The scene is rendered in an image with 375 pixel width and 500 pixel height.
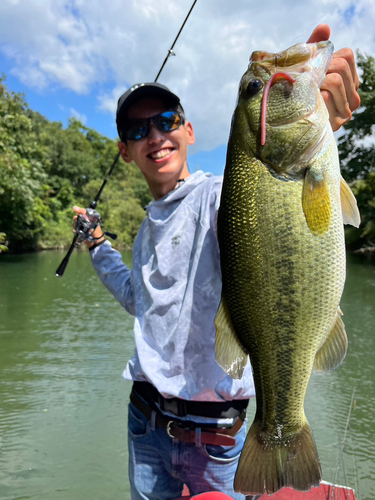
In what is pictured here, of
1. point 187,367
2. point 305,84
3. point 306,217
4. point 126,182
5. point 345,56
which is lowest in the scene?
point 187,367

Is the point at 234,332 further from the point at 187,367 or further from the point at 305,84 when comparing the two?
the point at 305,84

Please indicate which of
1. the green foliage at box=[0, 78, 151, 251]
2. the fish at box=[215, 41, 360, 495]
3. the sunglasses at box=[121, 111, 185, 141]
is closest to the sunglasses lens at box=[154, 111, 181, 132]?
the sunglasses at box=[121, 111, 185, 141]

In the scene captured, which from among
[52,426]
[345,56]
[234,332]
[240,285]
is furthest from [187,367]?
[52,426]

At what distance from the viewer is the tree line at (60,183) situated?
22.5m

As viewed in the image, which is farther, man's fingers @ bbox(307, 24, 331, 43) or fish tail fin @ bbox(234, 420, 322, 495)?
man's fingers @ bbox(307, 24, 331, 43)

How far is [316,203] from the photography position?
4.28 feet

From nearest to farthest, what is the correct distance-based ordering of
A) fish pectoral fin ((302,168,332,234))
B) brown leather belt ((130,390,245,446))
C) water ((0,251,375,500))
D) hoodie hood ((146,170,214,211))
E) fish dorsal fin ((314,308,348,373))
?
fish pectoral fin ((302,168,332,234)), fish dorsal fin ((314,308,348,373)), brown leather belt ((130,390,245,446)), hoodie hood ((146,170,214,211)), water ((0,251,375,500))

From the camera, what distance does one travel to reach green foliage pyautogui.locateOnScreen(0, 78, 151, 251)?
22500 millimetres

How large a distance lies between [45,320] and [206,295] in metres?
9.36

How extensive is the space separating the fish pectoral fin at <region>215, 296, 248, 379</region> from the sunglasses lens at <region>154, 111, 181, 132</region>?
3.40 feet

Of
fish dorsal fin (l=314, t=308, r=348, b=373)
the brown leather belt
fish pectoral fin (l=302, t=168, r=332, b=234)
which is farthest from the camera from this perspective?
the brown leather belt

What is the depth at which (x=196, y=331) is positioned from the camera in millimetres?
1794

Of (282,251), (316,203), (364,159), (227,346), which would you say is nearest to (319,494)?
(227,346)

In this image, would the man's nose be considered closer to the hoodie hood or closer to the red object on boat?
the hoodie hood
